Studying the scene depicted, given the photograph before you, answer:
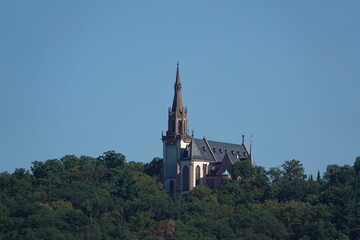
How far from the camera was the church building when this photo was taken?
493ft

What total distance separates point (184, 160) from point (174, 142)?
251cm

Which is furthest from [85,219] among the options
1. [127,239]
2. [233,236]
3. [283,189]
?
[283,189]

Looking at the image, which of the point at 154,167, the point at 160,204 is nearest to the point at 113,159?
the point at 154,167

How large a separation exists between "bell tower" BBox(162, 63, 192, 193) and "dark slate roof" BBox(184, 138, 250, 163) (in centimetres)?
121

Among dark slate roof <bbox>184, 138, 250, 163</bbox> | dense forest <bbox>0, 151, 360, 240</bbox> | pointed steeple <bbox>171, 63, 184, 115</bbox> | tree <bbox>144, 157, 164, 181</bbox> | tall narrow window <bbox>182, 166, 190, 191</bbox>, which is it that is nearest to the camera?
dense forest <bbox>0, 151, 360, 240</bbox>

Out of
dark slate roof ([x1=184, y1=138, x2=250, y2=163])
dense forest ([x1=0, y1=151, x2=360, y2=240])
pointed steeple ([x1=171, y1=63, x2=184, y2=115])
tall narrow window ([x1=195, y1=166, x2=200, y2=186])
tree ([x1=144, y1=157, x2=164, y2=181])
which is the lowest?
dense forest ([x1=0, y1=151, x2=360, y2=240])

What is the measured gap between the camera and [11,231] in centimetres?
12775

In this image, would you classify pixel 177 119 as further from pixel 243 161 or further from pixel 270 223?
pixel 270 223

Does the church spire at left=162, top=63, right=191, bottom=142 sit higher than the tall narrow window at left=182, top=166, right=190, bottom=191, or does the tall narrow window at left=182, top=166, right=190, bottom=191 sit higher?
the church spire at left=162, top=63, right=191, bottom=142

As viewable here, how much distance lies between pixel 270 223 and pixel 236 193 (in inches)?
686

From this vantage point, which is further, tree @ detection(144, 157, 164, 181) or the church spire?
tree @ detection(144, 157, 164, 181)

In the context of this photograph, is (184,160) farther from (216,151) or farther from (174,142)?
(216,151)

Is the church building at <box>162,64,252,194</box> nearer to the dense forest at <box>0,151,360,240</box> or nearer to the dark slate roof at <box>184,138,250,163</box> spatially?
the dark slate roof at <box>184,138,250,163</box>

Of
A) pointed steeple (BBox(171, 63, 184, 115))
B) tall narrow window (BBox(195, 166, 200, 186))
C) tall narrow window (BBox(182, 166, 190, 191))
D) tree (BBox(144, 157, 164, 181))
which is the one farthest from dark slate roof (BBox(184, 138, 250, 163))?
tree (BBox(144, 157, 164, 181))
